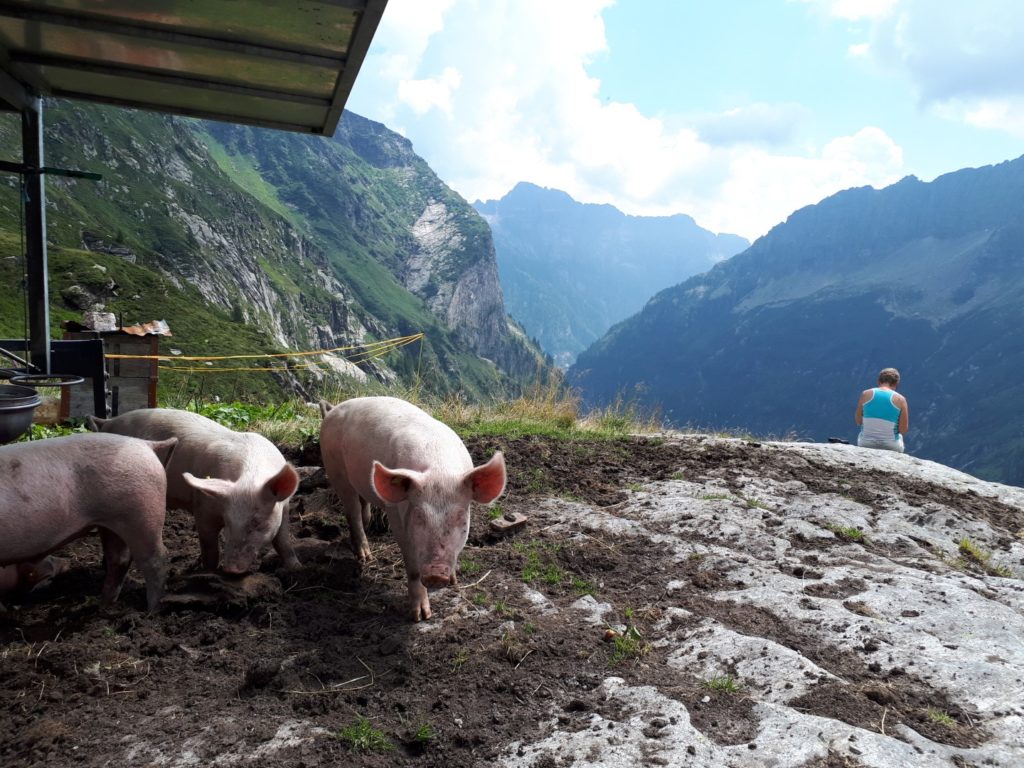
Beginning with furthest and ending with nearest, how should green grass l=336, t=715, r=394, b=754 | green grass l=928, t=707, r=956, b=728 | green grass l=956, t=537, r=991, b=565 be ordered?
green grass l=956, t=537, r=991, b=565 → green grass l=928, t=707, r=956, b=728 → green grass l=336, t=715, r=394, b=754

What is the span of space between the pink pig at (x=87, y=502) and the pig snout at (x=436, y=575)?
1571 mm

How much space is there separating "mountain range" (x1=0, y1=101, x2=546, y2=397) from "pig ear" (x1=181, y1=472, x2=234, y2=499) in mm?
6370

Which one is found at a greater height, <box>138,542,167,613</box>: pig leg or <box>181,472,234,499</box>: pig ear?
<box>181,472,234,499</box>: pig ear

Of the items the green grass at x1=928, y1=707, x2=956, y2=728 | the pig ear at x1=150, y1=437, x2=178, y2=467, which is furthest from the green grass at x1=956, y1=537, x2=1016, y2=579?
the pig ear at x1=150, y1=437, x2=178, y2=467

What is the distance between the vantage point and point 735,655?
312 cm

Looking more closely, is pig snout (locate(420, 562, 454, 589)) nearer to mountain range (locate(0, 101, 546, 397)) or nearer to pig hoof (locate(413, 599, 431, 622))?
pig hoof (locate(413, 599, 431, 622))

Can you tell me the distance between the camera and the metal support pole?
5.35 meters

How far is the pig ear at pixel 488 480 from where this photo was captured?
11.4 ft

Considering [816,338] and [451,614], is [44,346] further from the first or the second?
[816,338]

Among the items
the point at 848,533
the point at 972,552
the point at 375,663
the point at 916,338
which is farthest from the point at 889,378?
the point at 916,338

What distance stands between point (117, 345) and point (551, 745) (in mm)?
9900

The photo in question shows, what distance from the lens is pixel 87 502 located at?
3486 mm

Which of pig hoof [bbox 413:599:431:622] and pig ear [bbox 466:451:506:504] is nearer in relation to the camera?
pig ear [bbox 466:451:506:504]

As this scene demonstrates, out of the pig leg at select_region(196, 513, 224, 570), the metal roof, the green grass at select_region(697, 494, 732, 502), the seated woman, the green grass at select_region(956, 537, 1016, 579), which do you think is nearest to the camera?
the pig leg at select_region(196, 513, 224, 570)
